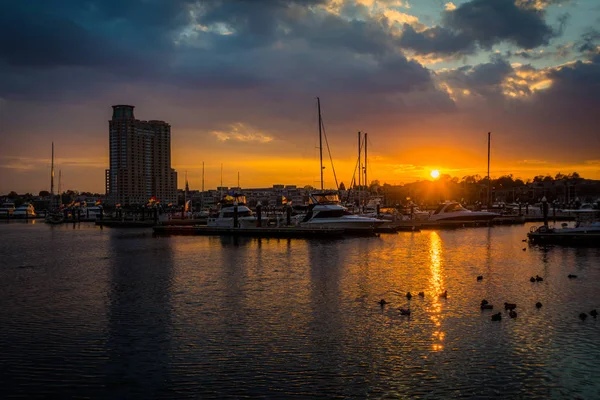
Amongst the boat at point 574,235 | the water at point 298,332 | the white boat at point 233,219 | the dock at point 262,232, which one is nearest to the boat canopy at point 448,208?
the dock at point 262,232

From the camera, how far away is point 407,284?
2728 centimetres

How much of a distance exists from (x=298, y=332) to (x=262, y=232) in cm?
4496

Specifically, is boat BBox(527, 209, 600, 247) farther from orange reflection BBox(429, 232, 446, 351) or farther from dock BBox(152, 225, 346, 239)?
dock BBox(152, 225, 346, 239)

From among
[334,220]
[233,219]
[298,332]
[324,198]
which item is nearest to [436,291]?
[298,332]

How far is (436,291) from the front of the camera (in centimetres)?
2505

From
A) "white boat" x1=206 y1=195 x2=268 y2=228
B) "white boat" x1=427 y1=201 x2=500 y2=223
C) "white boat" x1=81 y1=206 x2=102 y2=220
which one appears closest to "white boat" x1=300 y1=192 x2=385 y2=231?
"white boat" x1=206 y1=195 x2=268 y2=228

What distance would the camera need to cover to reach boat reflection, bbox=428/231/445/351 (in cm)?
1710

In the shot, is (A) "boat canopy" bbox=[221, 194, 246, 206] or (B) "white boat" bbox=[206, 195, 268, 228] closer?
(B) "white boat" bbox=[206, 195, 268, 228]

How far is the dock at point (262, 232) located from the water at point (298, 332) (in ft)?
75.1

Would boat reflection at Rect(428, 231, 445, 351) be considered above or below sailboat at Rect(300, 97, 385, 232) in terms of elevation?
below

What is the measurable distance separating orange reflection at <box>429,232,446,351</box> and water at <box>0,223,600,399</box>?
8 centimetres

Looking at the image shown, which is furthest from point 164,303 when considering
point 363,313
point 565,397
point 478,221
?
point 478,221

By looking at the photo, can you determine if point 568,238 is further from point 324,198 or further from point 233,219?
point 233,219

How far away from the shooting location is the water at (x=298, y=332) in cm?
1335
